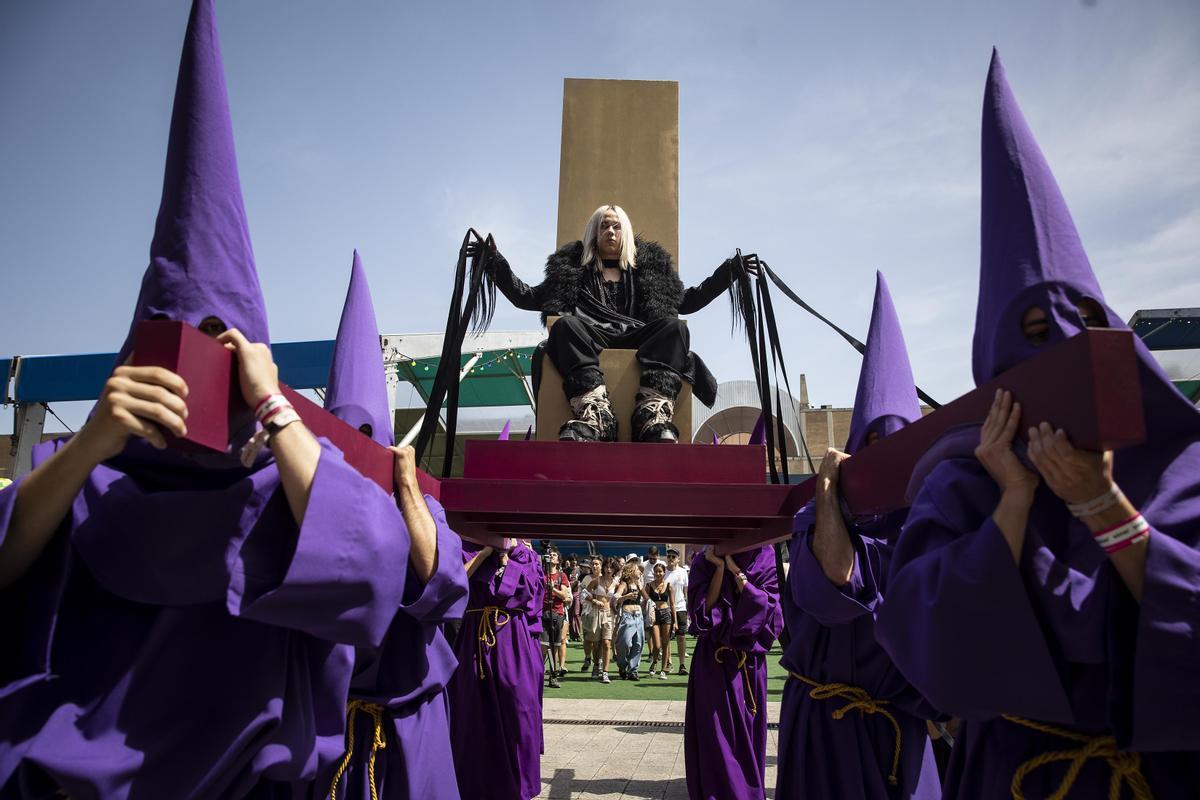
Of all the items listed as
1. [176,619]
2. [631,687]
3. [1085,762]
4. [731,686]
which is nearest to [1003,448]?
[1085,762]

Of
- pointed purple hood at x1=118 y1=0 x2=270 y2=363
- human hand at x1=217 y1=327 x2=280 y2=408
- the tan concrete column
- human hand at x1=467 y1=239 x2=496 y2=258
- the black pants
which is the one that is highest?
the tan concrete column

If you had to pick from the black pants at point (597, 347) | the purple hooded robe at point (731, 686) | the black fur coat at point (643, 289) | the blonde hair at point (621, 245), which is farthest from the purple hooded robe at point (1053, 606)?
the purple hooded robe at point (731, 686)

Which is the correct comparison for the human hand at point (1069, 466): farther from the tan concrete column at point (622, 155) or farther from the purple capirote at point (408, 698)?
the tan concrete column at point (622, 155)

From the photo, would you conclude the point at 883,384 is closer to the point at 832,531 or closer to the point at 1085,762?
the point at 832,531

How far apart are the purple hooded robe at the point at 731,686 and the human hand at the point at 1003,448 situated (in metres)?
4.11

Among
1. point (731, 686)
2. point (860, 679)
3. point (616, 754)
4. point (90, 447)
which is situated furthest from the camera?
point (616, 754)

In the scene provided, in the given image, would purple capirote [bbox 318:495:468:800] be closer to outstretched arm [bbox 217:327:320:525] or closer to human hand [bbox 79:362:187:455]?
outstretched arm [bbox 217:327:320:525]

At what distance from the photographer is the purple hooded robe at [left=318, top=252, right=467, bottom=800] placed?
2475 mm

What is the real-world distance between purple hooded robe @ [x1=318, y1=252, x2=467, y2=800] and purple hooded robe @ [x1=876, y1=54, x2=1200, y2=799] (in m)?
1.30

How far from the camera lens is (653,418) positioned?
3949 mm

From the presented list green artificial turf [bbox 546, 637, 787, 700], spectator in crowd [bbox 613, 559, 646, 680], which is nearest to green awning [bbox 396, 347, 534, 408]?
spectator in crowd [bbox 613, 559, 646, 680]

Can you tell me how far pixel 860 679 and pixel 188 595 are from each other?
95.1 inches

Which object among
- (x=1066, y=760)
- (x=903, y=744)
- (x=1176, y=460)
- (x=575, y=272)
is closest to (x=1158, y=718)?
(x=1066, y=760)

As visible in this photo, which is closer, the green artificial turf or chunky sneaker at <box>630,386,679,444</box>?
chunky sneaker at <box>630,386,679,444</box>
